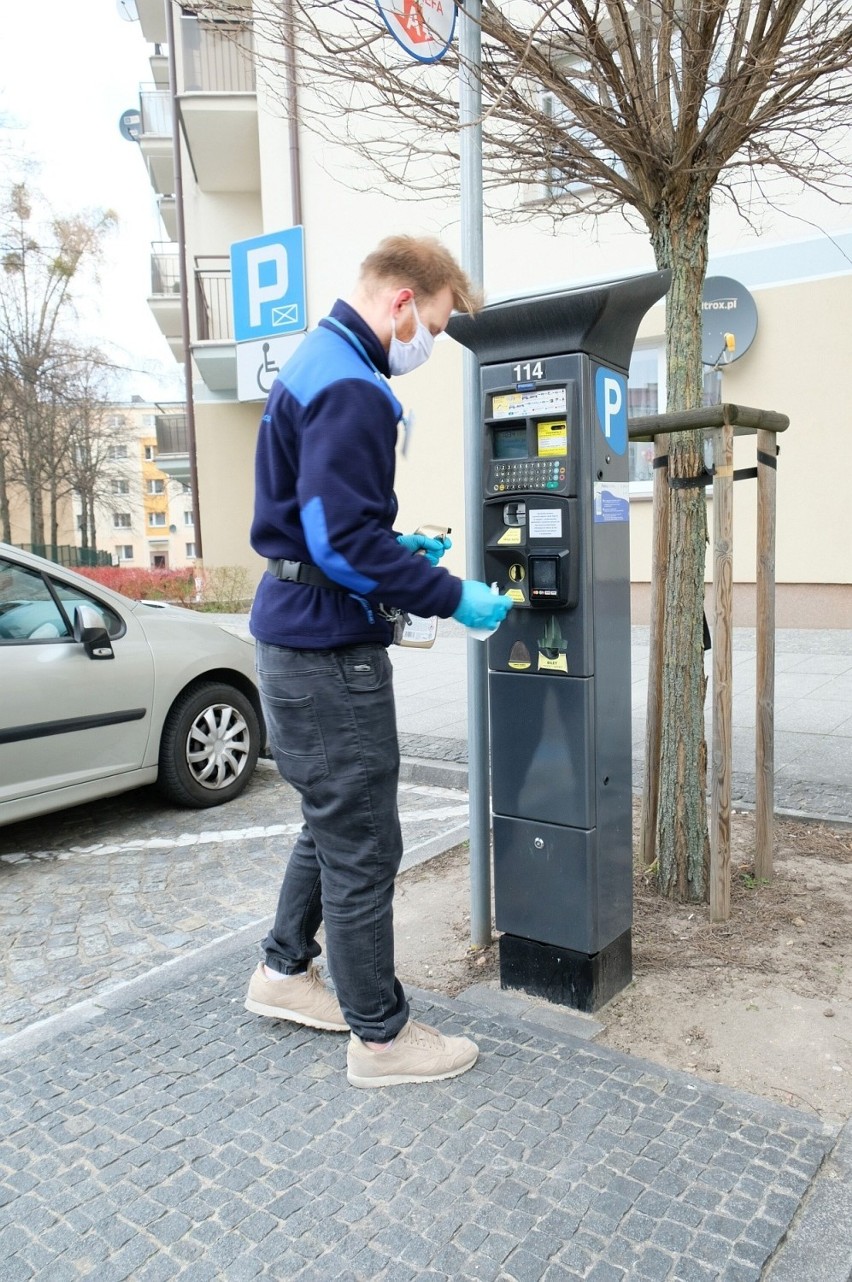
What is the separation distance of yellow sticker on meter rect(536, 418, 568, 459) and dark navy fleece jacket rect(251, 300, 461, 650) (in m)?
0.54

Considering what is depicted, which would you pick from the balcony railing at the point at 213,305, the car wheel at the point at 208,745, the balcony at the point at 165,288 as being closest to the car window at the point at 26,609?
the car wheel at the point at 208,745

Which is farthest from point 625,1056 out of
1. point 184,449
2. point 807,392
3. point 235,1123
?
point 184,449

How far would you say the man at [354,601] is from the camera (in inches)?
90.2

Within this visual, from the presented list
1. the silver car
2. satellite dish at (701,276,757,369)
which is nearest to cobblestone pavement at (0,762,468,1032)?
the silver car

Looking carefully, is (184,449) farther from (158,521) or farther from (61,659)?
(158,521)

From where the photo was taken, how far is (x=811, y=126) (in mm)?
3576

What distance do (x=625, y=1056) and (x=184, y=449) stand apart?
76.2ft

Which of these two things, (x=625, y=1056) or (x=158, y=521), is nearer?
(x=625, y=1056)

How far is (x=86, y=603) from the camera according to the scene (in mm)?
5047

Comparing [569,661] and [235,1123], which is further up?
[569,661]

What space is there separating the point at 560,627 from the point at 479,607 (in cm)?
51

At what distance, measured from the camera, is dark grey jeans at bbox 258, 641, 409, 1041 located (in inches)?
97.9

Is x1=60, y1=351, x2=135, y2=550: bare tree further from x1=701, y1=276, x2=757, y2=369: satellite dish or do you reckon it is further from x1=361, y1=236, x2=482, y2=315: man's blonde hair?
x1=361, y1=236, x2=482, y2=315: man's blonde hair

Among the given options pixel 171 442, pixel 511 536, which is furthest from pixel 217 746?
pixel 171 442
